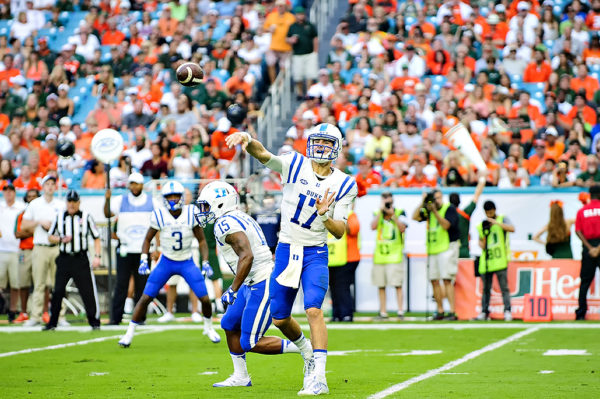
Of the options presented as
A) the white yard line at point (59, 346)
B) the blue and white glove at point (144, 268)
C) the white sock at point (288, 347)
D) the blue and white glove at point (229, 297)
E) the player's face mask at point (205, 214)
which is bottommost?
the white yard line at point (59, 346)

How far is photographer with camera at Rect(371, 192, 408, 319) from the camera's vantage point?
54.0ft

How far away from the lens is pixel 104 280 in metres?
18.5

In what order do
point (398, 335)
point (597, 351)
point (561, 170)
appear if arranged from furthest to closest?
1. point (561, 170)
2. point (398, 335)
3. point (597, 351)

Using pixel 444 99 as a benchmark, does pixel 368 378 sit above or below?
below

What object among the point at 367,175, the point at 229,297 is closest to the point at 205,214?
the point at 229,297

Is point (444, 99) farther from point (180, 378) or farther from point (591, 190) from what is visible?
point (180, 378)

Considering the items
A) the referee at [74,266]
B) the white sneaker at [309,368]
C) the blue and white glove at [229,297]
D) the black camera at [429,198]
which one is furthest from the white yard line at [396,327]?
the blue and white glove at [229,297]

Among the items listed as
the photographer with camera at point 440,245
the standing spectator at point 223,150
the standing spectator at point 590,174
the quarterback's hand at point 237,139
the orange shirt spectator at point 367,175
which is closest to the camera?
the quarterback's hand at point 237,139

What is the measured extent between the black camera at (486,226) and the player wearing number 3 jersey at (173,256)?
17.1 feet

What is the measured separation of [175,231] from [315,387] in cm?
532

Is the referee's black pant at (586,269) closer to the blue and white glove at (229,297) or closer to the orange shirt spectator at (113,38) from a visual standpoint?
the blue and white glove at (229,297)

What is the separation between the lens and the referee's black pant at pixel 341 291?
1598 cm

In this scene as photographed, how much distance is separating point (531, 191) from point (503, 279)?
1.79 m

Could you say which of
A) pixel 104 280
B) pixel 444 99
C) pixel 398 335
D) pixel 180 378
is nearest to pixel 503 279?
pixel 398 335
